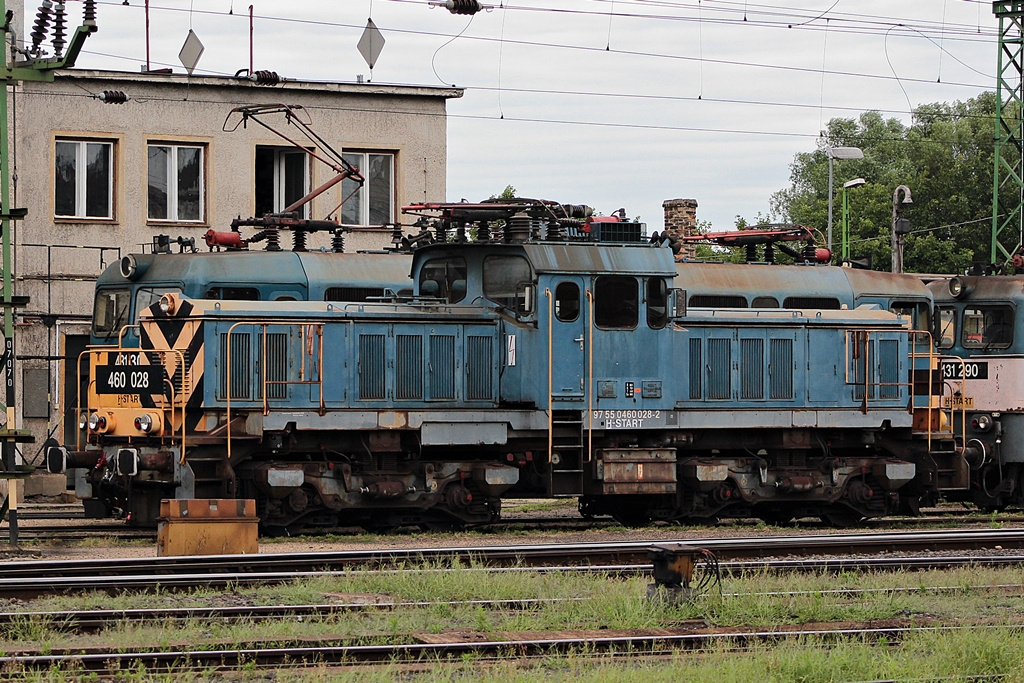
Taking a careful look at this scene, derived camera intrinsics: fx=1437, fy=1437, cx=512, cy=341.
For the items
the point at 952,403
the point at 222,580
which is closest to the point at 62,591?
the point at 222,580

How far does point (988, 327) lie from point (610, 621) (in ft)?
43.7

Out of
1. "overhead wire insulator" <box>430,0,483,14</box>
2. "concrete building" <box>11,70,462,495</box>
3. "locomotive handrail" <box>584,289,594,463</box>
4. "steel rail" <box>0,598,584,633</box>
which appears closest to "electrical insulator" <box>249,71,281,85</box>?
"concrete building" <box>11,70,462,495</box>

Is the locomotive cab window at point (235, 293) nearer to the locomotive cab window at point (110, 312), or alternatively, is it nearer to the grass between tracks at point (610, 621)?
the locomotive cab window at point (110, 312)

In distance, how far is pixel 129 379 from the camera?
16219 millimetres

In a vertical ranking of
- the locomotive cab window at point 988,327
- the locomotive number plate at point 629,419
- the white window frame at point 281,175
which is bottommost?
the locomotive number plate at point 629,419

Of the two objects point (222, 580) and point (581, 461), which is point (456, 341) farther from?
point (222, 580)

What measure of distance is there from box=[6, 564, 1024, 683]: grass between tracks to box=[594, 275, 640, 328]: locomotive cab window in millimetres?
5354

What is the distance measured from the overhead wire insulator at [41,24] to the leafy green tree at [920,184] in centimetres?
4941

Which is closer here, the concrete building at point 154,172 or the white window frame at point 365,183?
the concrete building at point 154,172

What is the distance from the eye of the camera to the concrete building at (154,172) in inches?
977

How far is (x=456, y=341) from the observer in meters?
16.9

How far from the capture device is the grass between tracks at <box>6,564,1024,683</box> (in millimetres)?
8492

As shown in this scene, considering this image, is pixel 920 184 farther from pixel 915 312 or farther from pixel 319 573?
pixel 319 573

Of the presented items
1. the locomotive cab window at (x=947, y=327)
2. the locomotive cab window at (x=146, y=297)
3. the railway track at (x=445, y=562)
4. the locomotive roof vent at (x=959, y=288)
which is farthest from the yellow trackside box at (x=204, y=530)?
the locomotive roof vent at (x=959, y=288)
